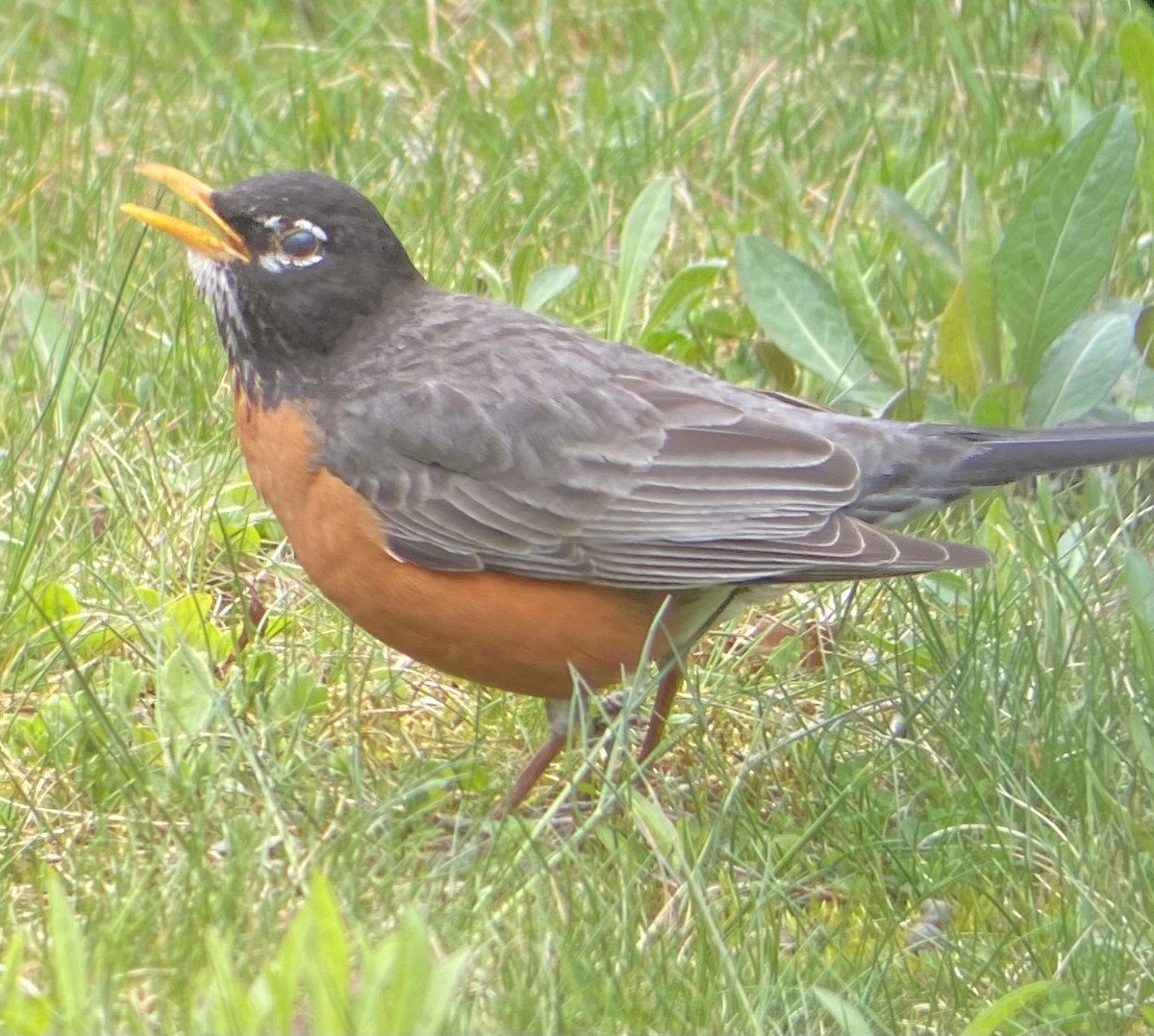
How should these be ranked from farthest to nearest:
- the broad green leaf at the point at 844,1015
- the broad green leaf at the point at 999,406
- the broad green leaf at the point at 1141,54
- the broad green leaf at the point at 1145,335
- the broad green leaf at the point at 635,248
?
the broad green leaf at the point at 635,248, the broad green leaf at the point at 1145,335, the broad green leaf at the point at 999,406, the broad green leaf at the point at 1141,54, the broad green leaf at the point at 844,1015

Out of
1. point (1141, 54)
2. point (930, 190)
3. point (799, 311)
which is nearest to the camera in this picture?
point (1141, 54)

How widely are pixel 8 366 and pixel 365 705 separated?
1.60 m

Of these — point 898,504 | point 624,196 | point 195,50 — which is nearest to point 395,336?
point 898,504

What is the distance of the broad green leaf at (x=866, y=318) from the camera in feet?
16.2

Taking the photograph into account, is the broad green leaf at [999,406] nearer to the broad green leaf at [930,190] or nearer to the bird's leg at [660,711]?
the broad green leaf at [930,190]

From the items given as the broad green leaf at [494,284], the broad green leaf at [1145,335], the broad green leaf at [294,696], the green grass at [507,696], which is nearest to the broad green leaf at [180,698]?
the green grass at [507,696]

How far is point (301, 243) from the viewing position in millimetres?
4234

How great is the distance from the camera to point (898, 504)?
13.3ft

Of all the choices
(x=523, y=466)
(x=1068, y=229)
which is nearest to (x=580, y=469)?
(x=523, y=466)

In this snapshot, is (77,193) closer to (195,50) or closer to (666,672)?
(195,50)

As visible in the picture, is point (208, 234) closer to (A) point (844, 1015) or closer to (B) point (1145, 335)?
(A) point (844, 1015)

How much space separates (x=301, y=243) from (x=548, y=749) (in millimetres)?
1188

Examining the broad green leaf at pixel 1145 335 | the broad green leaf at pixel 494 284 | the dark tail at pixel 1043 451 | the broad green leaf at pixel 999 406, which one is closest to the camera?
the dark tail at pixel 1043 451

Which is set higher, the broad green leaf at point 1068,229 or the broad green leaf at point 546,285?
the broad green leaf at point 1068,229
